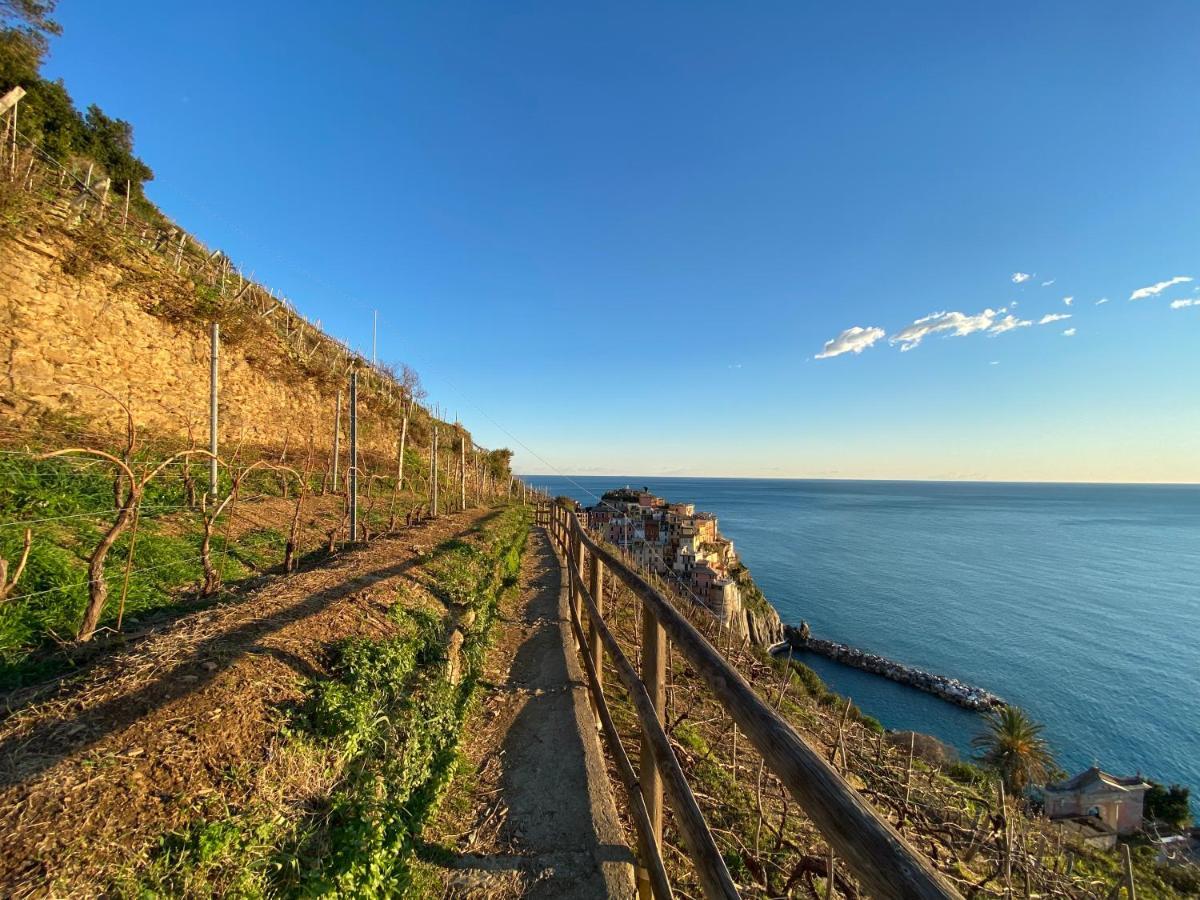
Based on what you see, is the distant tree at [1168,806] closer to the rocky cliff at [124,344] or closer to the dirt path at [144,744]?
the dirt path at [144,744]

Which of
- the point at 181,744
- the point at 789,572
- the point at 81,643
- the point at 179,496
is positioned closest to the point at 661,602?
the point at 181,744

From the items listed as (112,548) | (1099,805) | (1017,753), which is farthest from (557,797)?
(1017,753)

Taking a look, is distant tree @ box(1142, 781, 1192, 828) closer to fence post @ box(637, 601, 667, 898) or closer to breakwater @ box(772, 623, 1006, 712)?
breakwater @ box(772, 623, 1006, 712)

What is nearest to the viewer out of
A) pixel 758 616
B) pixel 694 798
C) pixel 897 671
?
pixel 694 798

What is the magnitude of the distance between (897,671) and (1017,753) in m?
12.5

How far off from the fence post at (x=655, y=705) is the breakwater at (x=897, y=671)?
2729 cm

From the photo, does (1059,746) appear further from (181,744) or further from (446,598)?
(181,744)

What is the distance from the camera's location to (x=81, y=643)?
11.2ft

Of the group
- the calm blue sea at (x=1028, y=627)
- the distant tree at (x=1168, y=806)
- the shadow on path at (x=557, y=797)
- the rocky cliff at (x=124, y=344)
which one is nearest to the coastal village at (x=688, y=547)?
the calm blue sea at (x=1028, y=627)

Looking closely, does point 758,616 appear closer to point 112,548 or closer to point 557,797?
point 557,797

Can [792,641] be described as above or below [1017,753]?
below

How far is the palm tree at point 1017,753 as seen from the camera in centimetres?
1568

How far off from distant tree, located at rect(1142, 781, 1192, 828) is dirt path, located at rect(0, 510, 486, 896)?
26.0 meters

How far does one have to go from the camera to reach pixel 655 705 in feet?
8.11
